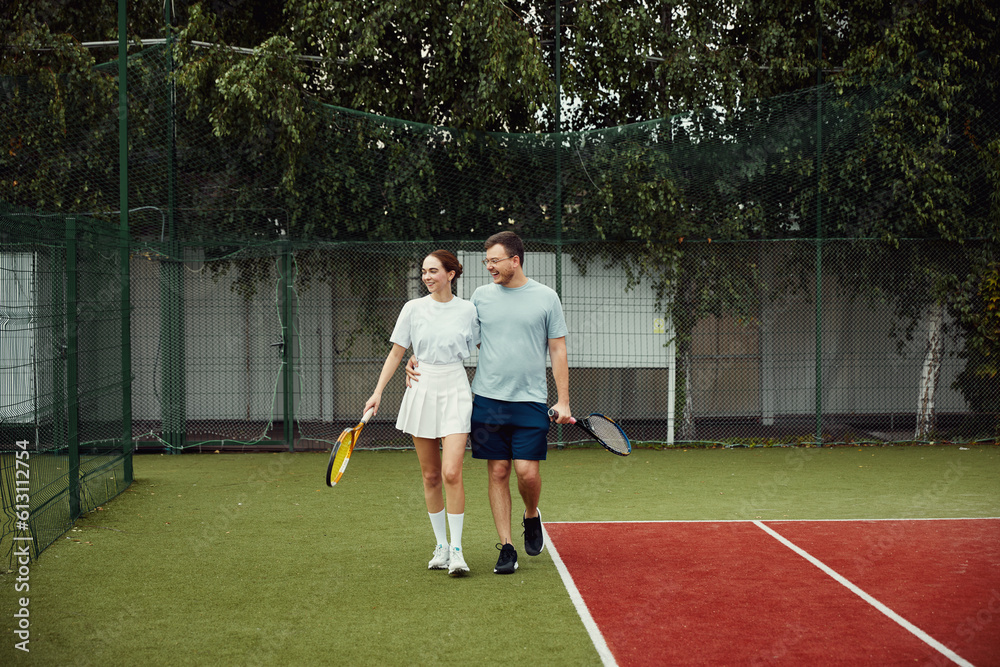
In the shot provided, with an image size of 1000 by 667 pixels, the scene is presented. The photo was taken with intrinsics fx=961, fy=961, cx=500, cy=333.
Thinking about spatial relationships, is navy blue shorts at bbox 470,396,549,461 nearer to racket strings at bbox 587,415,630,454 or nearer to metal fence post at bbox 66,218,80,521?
racket strings at bbox 587,415,630,454

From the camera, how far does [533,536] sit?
5797mm

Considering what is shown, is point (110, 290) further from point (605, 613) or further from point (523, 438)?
point (605, 613)

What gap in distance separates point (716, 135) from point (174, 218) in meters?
6.34

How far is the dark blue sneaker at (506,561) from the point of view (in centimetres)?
550

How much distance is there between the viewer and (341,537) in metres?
6.61

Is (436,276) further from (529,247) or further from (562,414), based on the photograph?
(529,247)

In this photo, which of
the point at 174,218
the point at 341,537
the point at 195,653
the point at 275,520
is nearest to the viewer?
the point at 195,653

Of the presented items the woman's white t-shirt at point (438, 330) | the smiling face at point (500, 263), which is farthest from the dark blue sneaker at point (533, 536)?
the smiling face at point (500, 263)

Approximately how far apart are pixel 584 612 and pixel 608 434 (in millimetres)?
1311

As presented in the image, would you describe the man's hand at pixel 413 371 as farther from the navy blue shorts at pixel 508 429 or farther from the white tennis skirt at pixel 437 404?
the navy blue shorts at pixel 508 429

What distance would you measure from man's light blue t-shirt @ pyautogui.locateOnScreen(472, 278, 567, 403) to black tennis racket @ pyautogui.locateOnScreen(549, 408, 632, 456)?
42 cm

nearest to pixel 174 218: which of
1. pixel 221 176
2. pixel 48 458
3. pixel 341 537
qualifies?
pixel 221 176

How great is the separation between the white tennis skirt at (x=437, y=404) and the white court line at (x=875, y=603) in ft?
7.39

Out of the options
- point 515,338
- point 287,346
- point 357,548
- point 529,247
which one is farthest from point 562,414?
point 287,346
